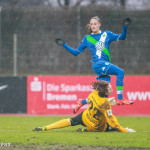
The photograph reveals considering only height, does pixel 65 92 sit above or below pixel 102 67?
below

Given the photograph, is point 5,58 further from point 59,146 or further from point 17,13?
point 59,146

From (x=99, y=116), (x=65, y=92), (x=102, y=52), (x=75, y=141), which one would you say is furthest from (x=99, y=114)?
(x=65, y=92)

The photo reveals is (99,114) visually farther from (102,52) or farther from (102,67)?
(102,52)

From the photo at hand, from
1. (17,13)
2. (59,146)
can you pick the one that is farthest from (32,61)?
(59,146)

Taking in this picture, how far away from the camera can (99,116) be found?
7.53m

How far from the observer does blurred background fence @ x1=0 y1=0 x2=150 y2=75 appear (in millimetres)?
14906

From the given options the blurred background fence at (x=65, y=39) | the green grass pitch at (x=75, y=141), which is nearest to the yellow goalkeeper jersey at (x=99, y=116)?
the green grass pitch at (x=75, y=141)

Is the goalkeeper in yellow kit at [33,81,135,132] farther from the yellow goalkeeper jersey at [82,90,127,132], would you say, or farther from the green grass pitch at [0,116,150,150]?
the green grass pitch at [0,116,150,150]

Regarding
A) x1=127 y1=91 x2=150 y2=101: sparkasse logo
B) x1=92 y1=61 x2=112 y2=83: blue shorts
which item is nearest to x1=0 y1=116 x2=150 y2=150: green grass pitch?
x1=92 y1=61 x2=112 y2=83: blue shorts

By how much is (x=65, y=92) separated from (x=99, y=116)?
6.53 m

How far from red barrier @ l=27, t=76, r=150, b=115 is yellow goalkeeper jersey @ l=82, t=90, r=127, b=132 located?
6.18 meters

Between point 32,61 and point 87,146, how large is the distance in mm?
9513

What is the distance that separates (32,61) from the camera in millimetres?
15227

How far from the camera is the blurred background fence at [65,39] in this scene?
48.9 ft
